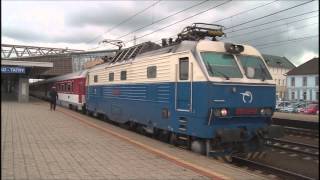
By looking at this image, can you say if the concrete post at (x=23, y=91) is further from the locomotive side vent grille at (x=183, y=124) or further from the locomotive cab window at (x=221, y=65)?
the locomotive cab window at (x=221, y=65)

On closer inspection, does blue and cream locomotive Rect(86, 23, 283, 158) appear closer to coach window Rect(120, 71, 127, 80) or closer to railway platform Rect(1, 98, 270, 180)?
railway platform Rect(1, 98, 270, 180)

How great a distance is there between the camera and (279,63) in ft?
40.3

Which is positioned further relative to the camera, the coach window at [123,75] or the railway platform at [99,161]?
the coach window at [123,75]

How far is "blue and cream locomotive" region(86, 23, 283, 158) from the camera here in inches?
411

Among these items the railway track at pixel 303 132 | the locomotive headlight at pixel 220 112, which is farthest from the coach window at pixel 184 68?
the railway track at pixel 303 132

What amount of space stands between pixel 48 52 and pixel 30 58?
9.00 m

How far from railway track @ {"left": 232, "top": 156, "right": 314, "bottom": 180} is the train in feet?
1.09

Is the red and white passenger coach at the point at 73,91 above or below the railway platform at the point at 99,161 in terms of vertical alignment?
above

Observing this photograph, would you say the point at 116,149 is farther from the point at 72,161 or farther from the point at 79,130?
the point at 79,130

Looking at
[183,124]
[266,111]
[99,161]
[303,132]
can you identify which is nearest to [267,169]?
[266,111]

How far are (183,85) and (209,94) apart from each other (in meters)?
1.13

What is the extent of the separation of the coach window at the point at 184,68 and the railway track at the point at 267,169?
8.02 ft

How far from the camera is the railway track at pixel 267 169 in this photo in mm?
9609

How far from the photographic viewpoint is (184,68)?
1129 centimetres
